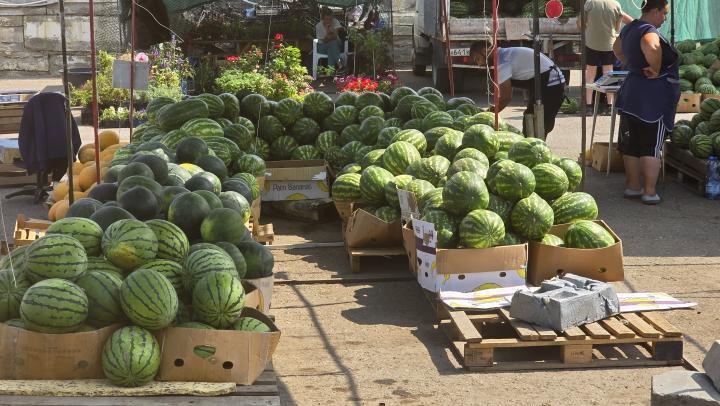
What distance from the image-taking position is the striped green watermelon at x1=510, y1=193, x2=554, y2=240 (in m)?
6.35

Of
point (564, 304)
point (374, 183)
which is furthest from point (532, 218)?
point (374, 183)

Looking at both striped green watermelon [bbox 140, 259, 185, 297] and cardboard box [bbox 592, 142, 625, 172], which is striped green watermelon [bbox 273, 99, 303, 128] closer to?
cardboard box [bbox 592, 142, 625, 172]

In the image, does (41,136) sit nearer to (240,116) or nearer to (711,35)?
(240,116)

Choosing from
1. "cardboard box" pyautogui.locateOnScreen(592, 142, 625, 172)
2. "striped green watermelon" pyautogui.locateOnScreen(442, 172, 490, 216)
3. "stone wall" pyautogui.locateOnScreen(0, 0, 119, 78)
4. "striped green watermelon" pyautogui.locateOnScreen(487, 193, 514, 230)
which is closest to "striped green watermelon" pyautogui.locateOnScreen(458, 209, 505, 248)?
"striped green watermelon" pyautogui.locateOnScreen(442, 172, 490, 216)

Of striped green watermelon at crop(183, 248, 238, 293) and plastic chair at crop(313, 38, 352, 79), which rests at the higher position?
plastic chair at crop(313, 38, 352, 79)

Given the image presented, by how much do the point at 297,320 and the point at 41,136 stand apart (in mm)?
4982

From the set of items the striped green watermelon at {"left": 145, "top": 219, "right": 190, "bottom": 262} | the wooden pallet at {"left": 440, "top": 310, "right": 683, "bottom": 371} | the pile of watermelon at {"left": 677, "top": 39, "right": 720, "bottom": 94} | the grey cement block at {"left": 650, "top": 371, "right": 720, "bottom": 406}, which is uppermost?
the pile of watermelon at {"left": 677, "top": 39, "right": 720, "bottom": 94}

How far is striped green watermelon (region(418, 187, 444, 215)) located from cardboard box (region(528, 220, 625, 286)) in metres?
0.68

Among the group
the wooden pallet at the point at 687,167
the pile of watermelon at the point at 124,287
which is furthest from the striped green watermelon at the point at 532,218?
the wooden pallet at the point at 687,167

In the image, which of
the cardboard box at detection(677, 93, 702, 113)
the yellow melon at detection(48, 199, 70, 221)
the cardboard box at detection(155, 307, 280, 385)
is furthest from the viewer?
the cardboard box at detection(677, 93, 702, 113)

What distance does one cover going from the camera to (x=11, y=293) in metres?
4.48

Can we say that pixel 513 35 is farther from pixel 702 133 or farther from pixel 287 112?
pixel 287 112

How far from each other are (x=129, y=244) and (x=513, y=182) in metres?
2.78

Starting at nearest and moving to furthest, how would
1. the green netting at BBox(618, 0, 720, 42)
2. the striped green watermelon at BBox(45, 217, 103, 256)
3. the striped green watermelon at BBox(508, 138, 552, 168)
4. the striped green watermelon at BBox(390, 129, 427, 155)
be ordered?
1. the striped green watermelon at BBox(45, 217, 103, 256)
2. the striped green watermelon at BBox(508, 138, 552, 168)
3. the striped green watermelon at BBox(390, 129, 427, 155)
4. the green netting at BBox(618, 0, 720, 42)
